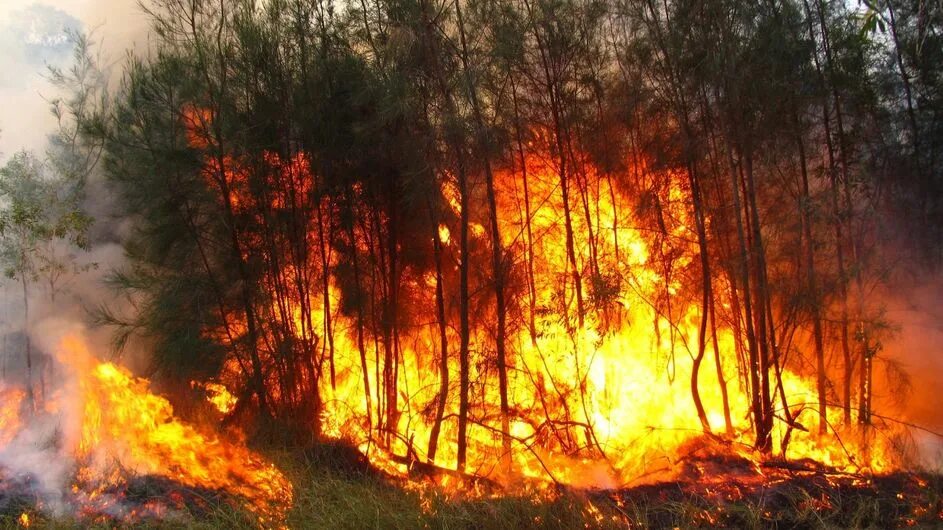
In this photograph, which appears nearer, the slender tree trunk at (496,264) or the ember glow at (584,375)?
the slender tree trunk at (496,264)

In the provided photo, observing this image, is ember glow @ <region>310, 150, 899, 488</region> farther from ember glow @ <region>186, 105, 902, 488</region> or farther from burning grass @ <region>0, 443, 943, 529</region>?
burning grass @ <region>0, 443, 943, 529</region>

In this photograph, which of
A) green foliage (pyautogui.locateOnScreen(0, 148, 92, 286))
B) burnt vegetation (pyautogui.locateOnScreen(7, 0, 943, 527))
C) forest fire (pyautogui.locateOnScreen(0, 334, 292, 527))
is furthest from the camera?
green foliage (pyautogui.locateOnScreen(0, 148, 92, 286))

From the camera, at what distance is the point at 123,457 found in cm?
617

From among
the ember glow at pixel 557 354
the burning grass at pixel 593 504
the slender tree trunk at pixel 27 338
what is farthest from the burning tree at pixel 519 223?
the slender tree trunk at pixel 27 338

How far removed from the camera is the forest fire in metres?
5.44

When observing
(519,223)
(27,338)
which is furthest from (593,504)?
(27,338)

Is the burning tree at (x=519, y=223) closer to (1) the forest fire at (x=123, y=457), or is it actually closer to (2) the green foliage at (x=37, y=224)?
(1) the forest fire at (x=123, y=457)

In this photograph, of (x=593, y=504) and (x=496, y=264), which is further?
(x=496, y=264)

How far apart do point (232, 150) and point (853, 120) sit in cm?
721

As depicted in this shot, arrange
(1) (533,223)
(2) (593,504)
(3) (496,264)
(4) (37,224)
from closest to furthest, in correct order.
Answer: (2) (593,504), (3) (496,264), (1) (533,223), (4) (37,224)

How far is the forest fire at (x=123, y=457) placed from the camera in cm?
544

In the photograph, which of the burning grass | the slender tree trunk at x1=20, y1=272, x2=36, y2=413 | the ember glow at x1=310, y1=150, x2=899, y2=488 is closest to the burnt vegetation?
the ember glow at x1=310, y1=150, x2=899, y2=488

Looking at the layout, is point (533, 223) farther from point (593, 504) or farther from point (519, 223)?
point (593, 504)

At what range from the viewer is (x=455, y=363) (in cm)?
784
